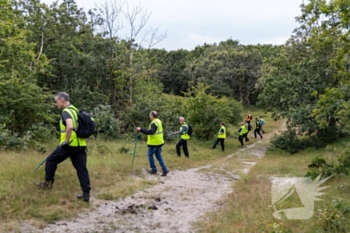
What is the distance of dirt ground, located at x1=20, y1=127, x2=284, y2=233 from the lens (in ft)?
19.5

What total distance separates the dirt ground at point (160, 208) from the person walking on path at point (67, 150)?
0.64 metres

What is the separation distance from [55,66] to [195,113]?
9.47 m

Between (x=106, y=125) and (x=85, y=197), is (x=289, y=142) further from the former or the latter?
(x=85, y=197)

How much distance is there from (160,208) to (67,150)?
2271 millimetres

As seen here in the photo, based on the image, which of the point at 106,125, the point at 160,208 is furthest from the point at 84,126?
the point at 106,125

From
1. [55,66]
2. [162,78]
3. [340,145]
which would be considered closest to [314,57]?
[340,145]

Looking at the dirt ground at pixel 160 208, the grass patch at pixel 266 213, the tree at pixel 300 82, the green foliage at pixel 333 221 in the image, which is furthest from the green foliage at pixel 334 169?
the tree at pixel 300 82

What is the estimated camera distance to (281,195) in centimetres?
774

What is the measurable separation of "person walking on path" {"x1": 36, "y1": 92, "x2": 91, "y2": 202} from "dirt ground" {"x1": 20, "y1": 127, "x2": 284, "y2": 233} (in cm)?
64

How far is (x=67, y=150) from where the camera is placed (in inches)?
274

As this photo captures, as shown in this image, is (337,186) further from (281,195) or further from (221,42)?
(221,42)

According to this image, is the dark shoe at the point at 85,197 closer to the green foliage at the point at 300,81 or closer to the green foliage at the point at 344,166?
the green foliage at the point at 344,166

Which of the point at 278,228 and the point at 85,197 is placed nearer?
the point at 278,228

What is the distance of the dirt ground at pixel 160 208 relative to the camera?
5.95m
